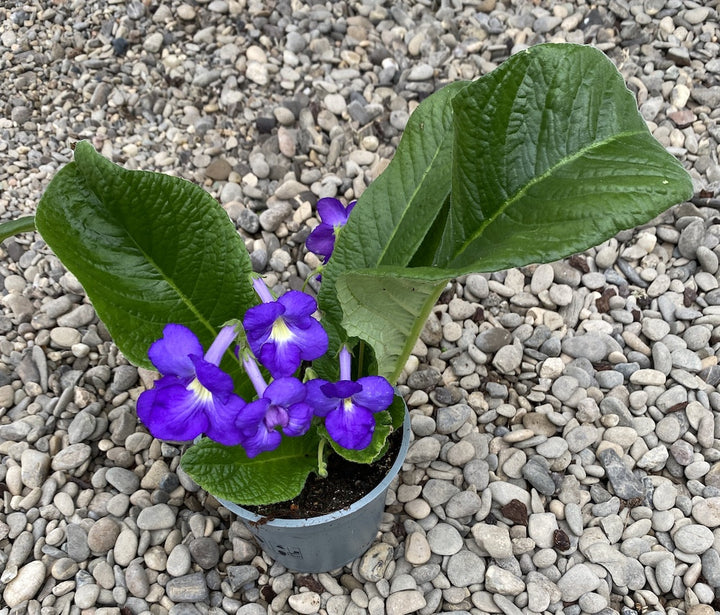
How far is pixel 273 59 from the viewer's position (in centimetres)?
281

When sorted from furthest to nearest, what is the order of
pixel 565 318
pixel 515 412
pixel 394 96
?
pixel 394 96 < pixel 565 318 < pixel 515 412

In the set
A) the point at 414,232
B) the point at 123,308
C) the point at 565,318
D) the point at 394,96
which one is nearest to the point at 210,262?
the point at 123,308

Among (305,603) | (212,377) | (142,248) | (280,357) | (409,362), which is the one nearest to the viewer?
(212,377)

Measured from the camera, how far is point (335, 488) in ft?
4.92

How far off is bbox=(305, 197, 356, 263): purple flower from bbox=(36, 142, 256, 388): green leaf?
182 mm

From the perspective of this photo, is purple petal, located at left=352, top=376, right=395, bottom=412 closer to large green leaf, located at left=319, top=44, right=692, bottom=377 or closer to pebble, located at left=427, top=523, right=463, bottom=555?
large green leaf, located at left=319, top=44, right=692, bottom=377

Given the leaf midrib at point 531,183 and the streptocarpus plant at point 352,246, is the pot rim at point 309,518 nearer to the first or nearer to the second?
the streptocarpus plant at point 352,246

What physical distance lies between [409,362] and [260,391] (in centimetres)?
93

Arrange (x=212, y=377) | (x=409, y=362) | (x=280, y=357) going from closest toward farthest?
(x=212, y=377), (x=280, y=357), (x=409, y=362)

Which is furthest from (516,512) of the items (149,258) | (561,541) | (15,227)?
(15,227)

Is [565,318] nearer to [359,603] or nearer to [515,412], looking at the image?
[515,412]

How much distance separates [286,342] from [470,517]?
0.90 meters

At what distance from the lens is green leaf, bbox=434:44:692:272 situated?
0.95 meters

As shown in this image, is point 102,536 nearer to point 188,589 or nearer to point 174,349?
point 188,589
